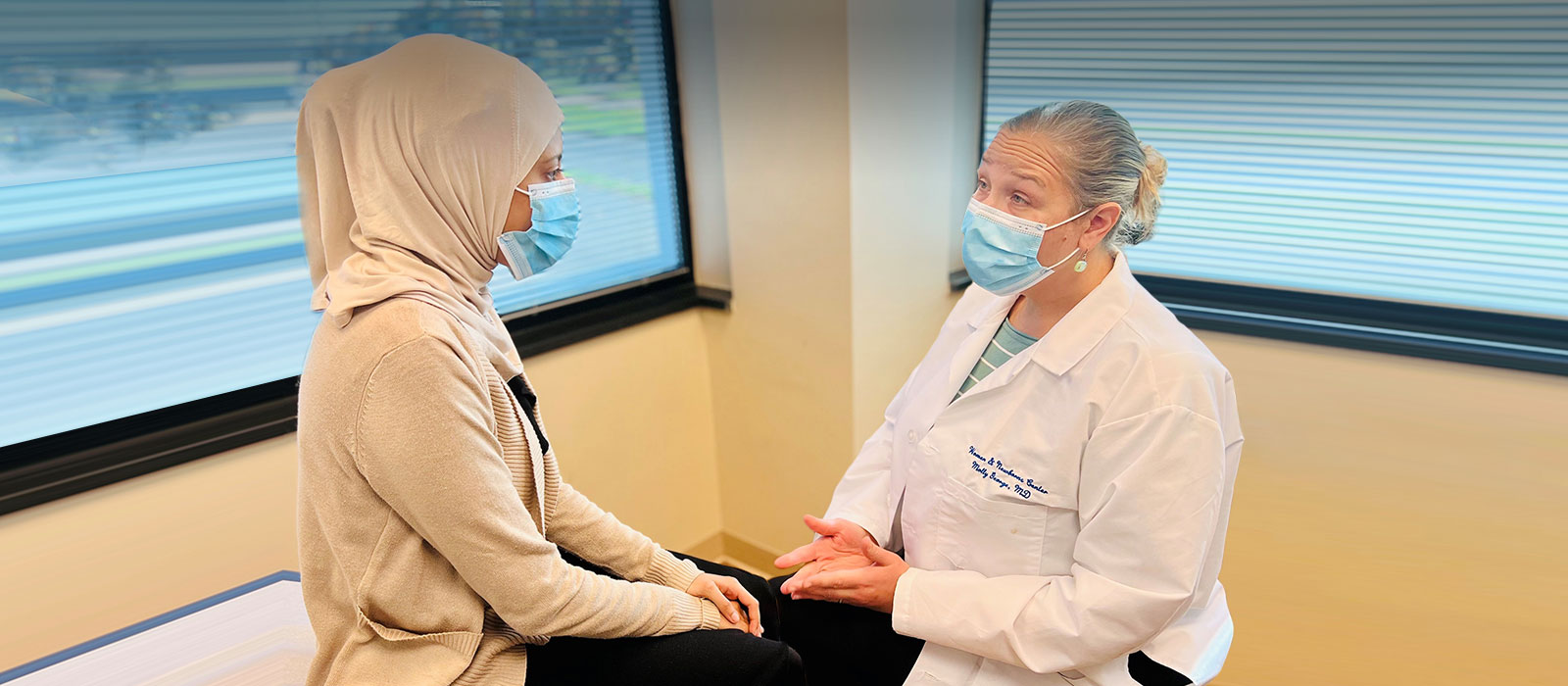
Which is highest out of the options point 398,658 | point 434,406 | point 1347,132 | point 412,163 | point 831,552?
Answer: point 412,163

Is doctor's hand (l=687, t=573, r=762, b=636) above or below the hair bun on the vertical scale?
below

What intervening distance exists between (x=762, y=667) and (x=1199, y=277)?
1424 mm

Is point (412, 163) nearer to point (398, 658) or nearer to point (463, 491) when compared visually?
point (463, 491)

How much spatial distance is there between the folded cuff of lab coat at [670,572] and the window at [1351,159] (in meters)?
1.24

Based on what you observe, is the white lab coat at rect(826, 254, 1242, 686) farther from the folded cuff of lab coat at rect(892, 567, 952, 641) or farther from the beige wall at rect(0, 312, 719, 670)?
the beige wall at rect(0, 312, 719, 670)

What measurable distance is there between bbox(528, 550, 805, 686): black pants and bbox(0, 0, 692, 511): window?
93 cm

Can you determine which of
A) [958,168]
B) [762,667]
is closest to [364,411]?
[762,667]

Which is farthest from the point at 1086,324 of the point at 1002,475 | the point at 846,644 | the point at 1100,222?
the point at 846,644

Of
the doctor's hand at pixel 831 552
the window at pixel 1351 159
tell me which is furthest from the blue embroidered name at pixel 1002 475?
the window at pixel 1351 159

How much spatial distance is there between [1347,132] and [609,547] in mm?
1667

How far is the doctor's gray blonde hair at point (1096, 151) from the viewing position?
131 cm

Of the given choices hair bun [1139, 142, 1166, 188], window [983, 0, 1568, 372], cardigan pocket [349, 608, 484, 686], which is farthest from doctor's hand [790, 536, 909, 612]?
window [983, 0, 1568, 372]

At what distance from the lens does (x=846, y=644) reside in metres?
1.51

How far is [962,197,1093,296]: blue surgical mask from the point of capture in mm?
1343
